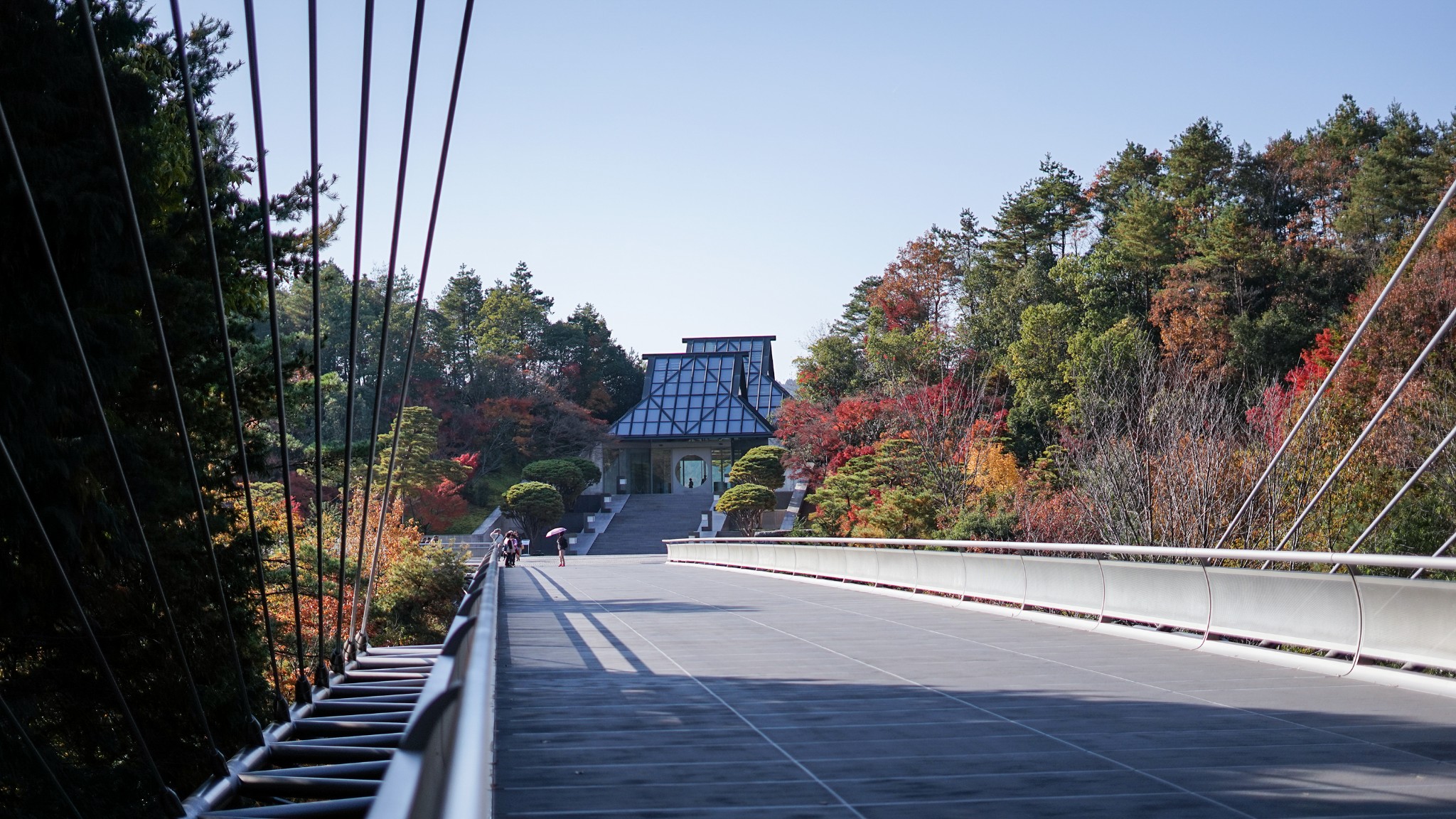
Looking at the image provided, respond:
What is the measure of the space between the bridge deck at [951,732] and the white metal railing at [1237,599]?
0.36 meters

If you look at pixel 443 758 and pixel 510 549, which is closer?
pixel 443 758

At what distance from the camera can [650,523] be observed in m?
75.0

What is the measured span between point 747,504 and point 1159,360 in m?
22.5

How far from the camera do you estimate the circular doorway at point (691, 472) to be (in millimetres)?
88125

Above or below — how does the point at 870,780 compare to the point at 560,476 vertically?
below

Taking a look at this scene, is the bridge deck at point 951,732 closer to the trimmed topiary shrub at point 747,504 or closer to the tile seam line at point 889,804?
the tile seam line at point 889,804

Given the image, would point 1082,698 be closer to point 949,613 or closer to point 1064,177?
point 949,613

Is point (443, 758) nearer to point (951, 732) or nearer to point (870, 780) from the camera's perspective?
point (870, 780)

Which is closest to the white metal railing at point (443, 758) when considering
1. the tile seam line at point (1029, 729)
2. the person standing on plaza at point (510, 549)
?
the tile seam line at point (1029, 729)

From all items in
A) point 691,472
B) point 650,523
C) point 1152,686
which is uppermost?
point 691,472

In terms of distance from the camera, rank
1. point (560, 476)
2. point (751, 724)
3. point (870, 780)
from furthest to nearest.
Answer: point (560, 476), point (751, 724), point (870, 780)

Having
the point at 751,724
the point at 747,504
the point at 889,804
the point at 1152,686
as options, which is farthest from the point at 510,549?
the point at 889,804

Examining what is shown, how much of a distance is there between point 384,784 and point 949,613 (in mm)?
16024

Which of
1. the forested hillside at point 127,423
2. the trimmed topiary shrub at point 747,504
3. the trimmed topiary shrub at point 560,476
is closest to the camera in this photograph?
the forested hillside at point 127,423
